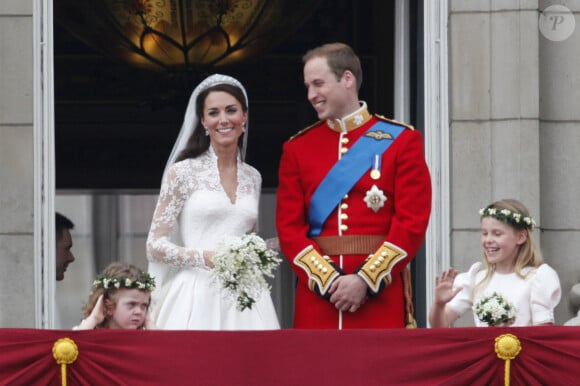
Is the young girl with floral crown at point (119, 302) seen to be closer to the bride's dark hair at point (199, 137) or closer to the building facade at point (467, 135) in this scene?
the bride's dark hair at point (199, 137)

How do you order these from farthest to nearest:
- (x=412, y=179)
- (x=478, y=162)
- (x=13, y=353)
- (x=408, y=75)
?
(x=408, y=75) → (x=478, y=162) → (x=412, y=179) → (x=13, y=353)

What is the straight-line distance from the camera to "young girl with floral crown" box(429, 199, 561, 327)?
1077cm

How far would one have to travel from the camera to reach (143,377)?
988 cm

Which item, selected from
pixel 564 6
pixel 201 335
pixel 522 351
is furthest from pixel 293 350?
pixel 564 6

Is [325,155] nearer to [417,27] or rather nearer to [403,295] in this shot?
[403,295]

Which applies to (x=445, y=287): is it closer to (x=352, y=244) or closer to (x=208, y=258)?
(x=352, y=244)

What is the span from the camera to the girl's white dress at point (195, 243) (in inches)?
429

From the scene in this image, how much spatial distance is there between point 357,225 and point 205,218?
34.1 inches

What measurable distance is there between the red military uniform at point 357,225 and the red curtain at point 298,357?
66cm

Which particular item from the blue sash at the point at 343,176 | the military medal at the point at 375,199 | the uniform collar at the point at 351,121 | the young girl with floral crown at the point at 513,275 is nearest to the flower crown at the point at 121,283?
the blue sash at the point at 343,176

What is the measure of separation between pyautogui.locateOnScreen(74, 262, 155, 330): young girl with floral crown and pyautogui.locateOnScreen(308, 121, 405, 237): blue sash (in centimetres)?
96

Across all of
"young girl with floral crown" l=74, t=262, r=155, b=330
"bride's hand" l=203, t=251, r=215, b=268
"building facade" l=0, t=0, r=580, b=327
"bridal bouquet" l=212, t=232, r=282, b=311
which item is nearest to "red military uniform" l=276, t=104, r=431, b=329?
"bridal bouquet" l=212, t=232, r=282, b=311

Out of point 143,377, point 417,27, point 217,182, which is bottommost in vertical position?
point 143,377

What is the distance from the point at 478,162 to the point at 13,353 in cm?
382
